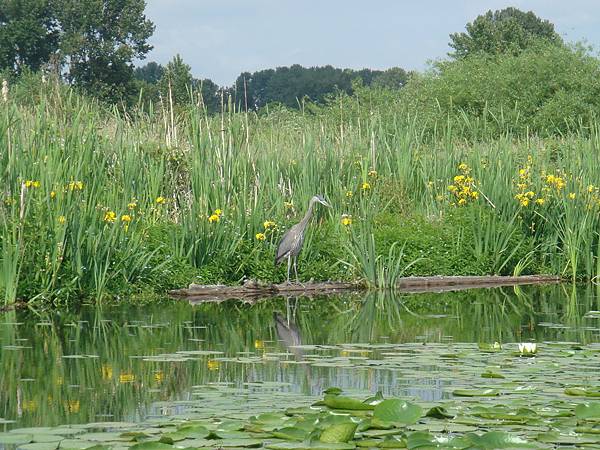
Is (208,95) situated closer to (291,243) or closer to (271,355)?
(291,243)

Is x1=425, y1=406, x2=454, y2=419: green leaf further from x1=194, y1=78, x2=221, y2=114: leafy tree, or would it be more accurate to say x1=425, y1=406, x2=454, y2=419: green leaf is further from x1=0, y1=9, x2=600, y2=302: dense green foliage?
x1=194, y1=78, x2=221, y2=114: leafy tree

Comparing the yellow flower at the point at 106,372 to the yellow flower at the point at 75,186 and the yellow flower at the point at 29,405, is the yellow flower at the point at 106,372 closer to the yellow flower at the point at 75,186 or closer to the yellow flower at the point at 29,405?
the yellow flower at the point at 29,405

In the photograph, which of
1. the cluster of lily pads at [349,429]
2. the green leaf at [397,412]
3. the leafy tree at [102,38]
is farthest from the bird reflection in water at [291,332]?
the leafy tree at [102,38]

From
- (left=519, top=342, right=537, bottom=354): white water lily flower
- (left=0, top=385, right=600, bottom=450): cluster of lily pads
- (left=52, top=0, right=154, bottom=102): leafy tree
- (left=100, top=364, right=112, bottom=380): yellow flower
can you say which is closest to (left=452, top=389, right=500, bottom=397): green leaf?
(left=0, top=385, right=600, bottom=450): cluster of lily pads

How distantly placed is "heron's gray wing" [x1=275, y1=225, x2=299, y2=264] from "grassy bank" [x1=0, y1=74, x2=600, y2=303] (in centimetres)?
41

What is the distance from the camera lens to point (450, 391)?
5.87 meters

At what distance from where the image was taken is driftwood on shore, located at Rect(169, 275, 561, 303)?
35.6ft

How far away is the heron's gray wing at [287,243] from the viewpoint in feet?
35.8

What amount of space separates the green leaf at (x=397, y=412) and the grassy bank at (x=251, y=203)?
5.08m

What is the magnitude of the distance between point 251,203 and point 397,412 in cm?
710

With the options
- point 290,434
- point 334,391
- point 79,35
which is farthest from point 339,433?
point 79,35

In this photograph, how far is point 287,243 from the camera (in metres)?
11.0

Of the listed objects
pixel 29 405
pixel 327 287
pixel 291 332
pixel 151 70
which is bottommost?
pixel 29 405

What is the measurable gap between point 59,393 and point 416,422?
197 centimetres
